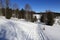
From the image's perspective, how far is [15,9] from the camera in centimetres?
5762

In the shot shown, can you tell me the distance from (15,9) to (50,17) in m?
31.4

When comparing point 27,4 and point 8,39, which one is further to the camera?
point 27,4

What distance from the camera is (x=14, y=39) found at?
277 inches

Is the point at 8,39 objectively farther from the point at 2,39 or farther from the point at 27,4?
the point at 27,4

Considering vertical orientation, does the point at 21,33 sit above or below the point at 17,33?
below

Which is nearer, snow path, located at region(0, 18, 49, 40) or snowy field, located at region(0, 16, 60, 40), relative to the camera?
snow path, located at region(0, 18, 49, 40)

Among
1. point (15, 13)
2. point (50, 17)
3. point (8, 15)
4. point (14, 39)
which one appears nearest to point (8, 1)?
point (8, 15)

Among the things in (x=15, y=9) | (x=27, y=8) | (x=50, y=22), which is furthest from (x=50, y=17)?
(x=15, y=9)

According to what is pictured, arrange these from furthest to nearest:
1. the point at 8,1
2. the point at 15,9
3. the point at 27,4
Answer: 1. the point at 15,9
2. the point at 27,4
3. the point at 8,1

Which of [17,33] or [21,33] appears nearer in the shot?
[17,33]

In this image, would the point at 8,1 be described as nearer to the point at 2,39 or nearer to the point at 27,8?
the point at 27,8

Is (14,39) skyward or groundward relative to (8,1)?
groundward

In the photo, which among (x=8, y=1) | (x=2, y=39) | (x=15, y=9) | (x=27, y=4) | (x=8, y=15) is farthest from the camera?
(x=15, y=9)

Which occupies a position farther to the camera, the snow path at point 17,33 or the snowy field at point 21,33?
the snowy field at point 21,33
